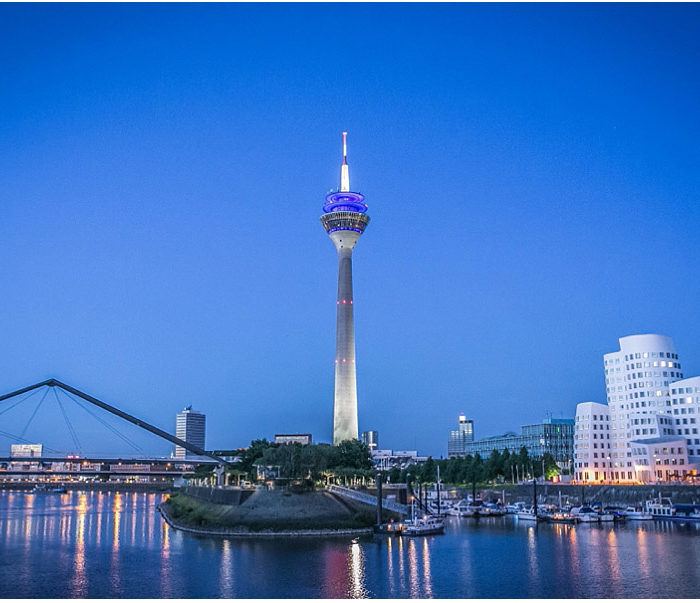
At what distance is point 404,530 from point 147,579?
31.3 metres

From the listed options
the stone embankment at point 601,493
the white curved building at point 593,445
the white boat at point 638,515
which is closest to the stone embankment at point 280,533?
the white boat at point 638,515

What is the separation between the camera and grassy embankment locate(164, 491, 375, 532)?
75.8 m

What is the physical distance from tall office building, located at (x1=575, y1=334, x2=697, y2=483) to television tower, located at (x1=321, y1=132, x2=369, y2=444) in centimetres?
4119

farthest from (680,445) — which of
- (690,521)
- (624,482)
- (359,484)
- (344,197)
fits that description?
(344,197)

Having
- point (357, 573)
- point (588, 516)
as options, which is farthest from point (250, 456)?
point (357, 573)

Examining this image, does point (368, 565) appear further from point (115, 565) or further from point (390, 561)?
point (115, 565)

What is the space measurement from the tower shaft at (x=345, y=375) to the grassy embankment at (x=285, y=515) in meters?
57.0

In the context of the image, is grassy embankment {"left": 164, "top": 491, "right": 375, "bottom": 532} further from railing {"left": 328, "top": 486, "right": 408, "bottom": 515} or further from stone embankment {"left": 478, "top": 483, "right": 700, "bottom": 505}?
stone embankment {"left": 478, "top": 483, "right": 700, "bottom": 505}

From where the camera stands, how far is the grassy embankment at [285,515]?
2982 inches

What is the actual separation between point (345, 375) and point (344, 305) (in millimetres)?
13230

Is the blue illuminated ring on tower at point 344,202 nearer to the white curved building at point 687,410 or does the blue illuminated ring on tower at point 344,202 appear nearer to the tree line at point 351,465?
the tree line at point 351,465

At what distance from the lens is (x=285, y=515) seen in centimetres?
7694

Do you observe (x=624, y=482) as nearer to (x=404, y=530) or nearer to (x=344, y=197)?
(x=404, y=530)

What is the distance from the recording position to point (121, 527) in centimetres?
9138
